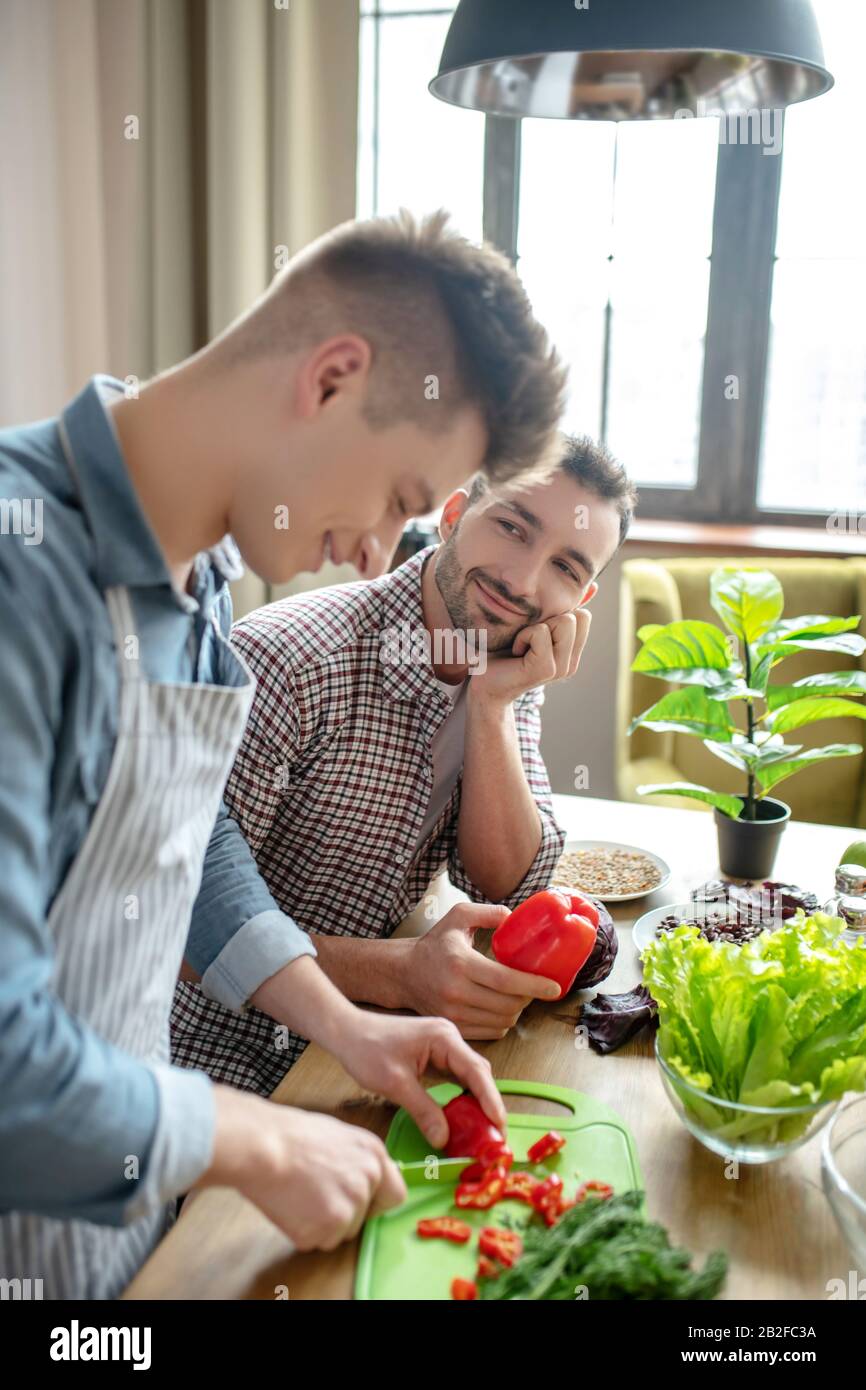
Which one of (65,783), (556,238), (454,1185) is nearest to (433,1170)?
(454,1185)

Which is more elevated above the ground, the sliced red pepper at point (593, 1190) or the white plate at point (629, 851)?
the sliced red pepper at point (593, 1190)

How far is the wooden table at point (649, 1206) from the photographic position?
32.7 inches

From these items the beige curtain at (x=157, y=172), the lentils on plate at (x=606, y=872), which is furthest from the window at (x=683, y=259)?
the lentils on plate at (x=606, y=872)

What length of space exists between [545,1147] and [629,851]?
73 cm

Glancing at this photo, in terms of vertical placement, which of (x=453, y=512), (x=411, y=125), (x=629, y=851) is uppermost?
(x=411, y=125)

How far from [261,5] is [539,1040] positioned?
2657 mm

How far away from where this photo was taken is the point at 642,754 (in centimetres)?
278

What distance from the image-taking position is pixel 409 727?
4.99 ft

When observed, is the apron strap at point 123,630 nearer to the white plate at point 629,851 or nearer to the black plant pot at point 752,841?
the white plate at point 629,851

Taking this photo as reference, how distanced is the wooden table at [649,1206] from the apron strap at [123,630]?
44cm

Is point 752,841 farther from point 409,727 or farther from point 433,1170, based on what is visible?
point 433,1170

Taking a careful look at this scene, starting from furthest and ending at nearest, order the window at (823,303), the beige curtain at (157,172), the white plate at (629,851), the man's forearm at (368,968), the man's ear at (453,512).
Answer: the window at (823,303) → the beige curtain at (157,172) → the man's ear at (453,512) → the white plate at (629,851) → the man's forearm at (368,968)

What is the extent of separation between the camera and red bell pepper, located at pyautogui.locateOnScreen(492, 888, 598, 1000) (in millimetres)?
1160
